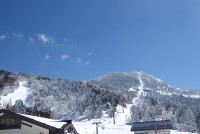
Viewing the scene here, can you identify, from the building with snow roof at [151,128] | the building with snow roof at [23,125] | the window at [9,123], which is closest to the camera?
the building with snow roof at [23,125]

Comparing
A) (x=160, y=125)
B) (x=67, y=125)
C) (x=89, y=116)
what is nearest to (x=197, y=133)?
(x=160, y=125)

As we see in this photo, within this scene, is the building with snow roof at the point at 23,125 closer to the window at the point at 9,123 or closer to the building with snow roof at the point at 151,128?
the window at the point at 9,123

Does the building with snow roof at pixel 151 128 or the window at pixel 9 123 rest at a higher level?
the window at pixel 9 123

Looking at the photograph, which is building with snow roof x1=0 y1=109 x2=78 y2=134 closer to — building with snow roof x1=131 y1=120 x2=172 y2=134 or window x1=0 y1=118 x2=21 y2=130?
window x1=0 y1=118 x2=21 y2=130

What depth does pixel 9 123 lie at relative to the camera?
49.9 meters

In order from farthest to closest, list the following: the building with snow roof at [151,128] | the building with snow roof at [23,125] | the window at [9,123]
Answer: the building with snow roof at [151,128] → the window at [9,123] → the building with snow roof at [23,125]

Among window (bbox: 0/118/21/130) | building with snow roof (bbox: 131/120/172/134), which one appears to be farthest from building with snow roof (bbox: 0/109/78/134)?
building with snow roof (bbox: 131/120/172/134)

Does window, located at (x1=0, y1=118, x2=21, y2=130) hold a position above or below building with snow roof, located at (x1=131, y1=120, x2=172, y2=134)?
above

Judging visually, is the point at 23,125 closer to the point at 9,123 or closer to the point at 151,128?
the point at 9,123

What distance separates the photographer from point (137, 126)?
8400 centimetres

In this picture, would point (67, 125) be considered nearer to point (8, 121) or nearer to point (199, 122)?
point (8, 121)

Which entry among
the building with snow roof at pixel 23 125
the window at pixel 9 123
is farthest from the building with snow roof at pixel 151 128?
the window at pixel 9 123

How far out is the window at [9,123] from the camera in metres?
49.4

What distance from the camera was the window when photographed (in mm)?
49428
